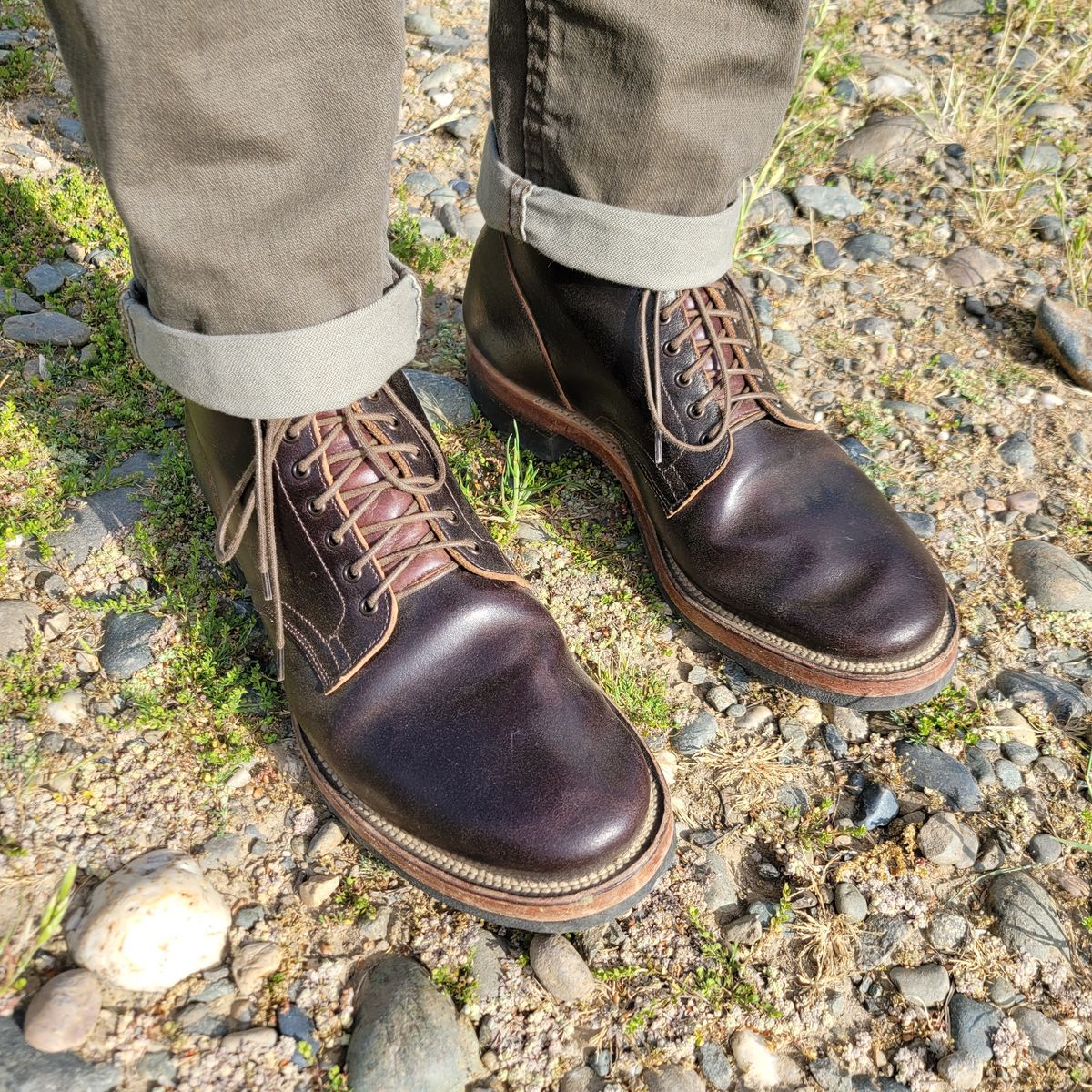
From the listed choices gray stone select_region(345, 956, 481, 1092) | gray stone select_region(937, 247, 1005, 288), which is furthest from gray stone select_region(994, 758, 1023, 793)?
gray stone select_region(937, 247, 1005, 288)

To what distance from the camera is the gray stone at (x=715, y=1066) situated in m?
1.68

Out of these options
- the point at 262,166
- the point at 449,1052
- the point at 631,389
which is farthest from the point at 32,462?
the point at 449,1052

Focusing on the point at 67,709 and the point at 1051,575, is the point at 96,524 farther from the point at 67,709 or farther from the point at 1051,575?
the point at 1051,575

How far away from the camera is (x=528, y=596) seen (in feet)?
6.43

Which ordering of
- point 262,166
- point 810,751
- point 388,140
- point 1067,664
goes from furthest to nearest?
point 1067,664 → point 810,751 → point 388,140 → point 262,166

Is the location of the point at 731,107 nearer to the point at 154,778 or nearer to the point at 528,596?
the point at 528,596

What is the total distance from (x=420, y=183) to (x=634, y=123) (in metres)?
1.92

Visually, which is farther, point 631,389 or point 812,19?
point 812,19

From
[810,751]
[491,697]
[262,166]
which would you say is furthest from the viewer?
[810,751]

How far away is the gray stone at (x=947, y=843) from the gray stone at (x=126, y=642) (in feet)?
5.68

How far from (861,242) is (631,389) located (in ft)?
6.16

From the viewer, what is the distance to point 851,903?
75.1 inches

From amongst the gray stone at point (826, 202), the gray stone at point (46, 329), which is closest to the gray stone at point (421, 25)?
the gray stone at point (826, 202)

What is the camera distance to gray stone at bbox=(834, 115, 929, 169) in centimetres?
395
